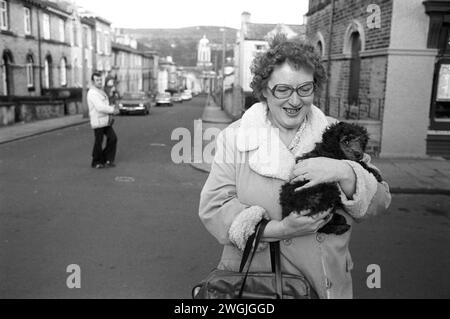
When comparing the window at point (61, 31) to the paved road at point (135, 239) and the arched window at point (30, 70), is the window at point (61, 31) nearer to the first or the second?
the arched window at point (30, 70)

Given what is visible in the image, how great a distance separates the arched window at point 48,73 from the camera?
3206 centimetres

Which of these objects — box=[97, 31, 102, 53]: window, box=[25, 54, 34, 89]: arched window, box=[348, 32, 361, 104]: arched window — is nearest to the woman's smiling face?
box=[348, 32, 361, 104]: arched window

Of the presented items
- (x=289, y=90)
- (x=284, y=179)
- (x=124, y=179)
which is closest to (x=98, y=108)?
(x=124, y=179)

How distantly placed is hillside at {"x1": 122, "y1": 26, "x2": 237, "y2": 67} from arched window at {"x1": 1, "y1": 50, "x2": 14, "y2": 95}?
87.4 m

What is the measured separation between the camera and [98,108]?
1008cm

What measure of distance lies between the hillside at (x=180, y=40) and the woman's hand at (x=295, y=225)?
11198 centimetres

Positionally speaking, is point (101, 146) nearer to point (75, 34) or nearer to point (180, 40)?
point (75, 34)

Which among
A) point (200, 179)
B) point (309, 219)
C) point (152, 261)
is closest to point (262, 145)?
point (309, 219)

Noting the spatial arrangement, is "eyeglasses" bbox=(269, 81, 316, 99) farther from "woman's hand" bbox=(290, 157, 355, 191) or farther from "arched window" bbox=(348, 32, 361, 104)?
"arched window" bbox=(348, 32, 361, 104)

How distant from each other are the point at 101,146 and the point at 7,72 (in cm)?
1913

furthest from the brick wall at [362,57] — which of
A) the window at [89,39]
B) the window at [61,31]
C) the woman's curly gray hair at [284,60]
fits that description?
the window at [89,39]

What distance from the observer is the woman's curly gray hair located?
6.85ft
